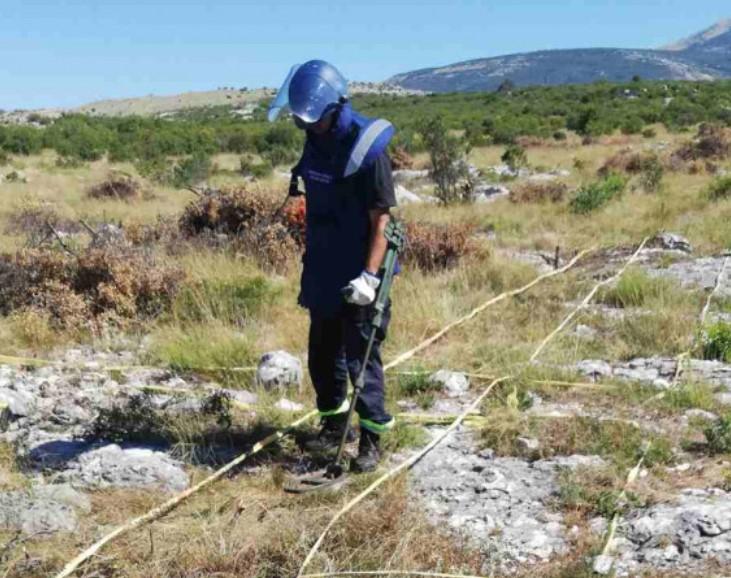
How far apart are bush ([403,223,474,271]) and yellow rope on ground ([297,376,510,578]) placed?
3412mm

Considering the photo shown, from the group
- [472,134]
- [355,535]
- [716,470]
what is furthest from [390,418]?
[472,134]

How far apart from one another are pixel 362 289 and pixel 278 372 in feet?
5.45

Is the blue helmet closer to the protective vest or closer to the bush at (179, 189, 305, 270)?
the protective vest

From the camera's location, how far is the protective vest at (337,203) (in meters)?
3.85

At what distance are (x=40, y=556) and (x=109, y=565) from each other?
0.89 ft

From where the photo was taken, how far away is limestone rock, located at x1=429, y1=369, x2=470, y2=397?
5262mm

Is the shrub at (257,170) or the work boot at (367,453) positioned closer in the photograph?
the work boot at (367,453)

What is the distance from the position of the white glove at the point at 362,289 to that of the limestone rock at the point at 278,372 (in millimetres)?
1559

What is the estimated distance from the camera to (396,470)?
4004mm

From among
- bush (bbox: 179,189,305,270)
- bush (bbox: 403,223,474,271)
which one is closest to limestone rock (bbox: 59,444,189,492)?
bush (bbox: 179,189,305,270)

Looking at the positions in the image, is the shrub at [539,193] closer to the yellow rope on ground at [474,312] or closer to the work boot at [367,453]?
the yellow rope on ground at [474,312]

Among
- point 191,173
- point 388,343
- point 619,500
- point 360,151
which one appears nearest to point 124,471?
point 360,151

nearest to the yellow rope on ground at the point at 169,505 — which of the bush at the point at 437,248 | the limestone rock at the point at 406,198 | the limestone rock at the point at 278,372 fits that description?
the limestone rock at the point at 278,372

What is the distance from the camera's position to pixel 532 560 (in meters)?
3.28
